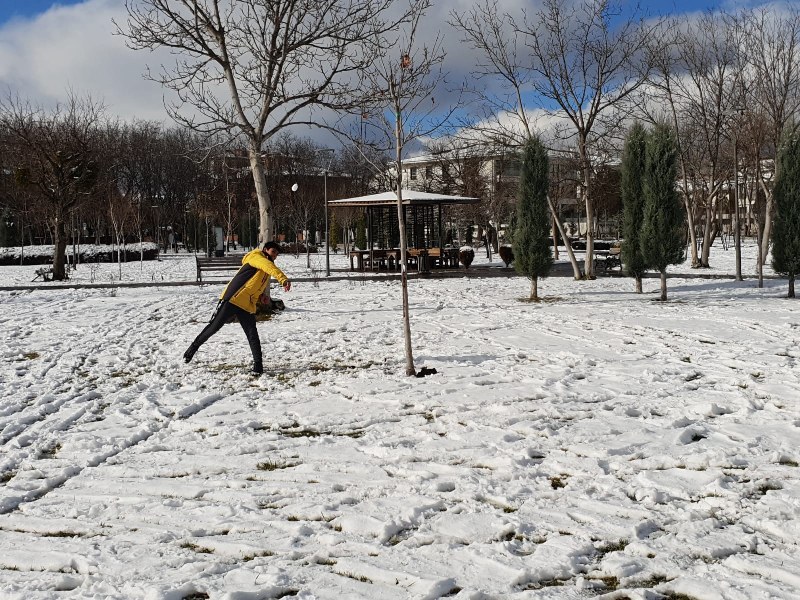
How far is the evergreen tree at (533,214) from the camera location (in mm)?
15555

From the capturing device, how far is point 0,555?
3555 millimetres

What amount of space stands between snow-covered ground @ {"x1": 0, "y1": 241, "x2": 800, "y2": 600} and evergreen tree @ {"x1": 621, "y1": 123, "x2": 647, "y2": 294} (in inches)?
252

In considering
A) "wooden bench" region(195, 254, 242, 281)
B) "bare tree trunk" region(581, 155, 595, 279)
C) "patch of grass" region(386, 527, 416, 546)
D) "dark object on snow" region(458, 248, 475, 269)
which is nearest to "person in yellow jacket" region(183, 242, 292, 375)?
"patch of grass" region(386, 527, 416, 546)

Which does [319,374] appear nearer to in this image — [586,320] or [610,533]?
[610,533]

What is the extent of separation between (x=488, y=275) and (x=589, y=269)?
3.80 m

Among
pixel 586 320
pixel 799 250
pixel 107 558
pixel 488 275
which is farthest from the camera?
A: pixel 488 275

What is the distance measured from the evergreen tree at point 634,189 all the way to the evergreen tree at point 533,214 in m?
1.96

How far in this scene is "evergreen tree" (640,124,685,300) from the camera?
591 inches

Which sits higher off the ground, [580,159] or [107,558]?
[580,159]

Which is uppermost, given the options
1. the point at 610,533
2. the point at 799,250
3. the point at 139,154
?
the point at 139,154

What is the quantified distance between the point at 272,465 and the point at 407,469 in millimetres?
931

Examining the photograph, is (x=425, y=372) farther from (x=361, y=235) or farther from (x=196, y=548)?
(x=361, y=235)

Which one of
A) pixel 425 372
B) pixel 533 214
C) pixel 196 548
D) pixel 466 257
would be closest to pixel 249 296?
pixel 425 372

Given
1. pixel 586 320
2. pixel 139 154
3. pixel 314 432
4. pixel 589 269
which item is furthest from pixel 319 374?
pixel 139 154
